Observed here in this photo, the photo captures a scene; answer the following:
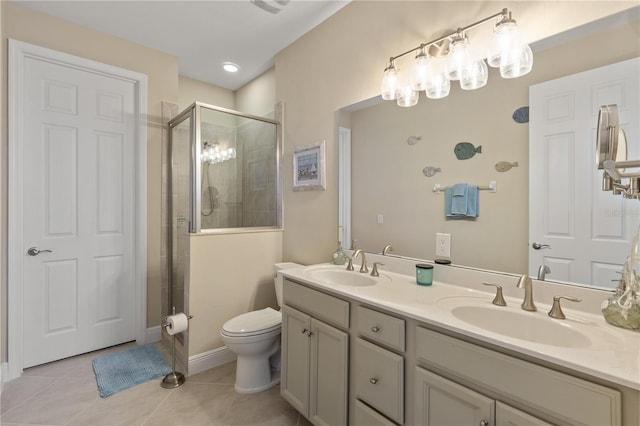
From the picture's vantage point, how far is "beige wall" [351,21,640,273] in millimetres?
1248

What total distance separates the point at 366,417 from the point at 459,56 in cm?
172

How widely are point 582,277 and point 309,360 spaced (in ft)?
4.25

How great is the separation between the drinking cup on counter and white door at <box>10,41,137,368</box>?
100 inches

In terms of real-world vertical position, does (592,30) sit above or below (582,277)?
above

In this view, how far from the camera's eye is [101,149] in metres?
2.54

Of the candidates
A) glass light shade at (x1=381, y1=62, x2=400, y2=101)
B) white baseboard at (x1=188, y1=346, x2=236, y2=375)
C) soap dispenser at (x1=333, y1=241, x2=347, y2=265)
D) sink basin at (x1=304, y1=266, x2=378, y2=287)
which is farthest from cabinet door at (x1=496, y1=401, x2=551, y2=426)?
white baseboard at (x1=188, y1=346, x2=236, y2=375)

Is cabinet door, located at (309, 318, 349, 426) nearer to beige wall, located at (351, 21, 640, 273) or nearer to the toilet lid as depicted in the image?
the toilet lid

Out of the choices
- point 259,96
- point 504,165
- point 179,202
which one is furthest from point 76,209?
point 504,165

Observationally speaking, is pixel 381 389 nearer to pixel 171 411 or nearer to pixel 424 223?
pixel 424 223

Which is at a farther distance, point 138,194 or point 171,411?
point 138,194

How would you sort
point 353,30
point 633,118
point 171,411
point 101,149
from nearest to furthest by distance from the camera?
point 633,118 < point 171,411 < point 353,30 < point 101,149

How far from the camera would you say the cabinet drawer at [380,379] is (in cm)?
114

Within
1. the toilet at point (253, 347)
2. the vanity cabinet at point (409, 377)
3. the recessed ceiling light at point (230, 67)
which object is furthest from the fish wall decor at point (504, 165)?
the recessed ceiling light at point (230, 67)

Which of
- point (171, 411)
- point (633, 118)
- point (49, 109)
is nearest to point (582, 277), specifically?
point (633, 118)
